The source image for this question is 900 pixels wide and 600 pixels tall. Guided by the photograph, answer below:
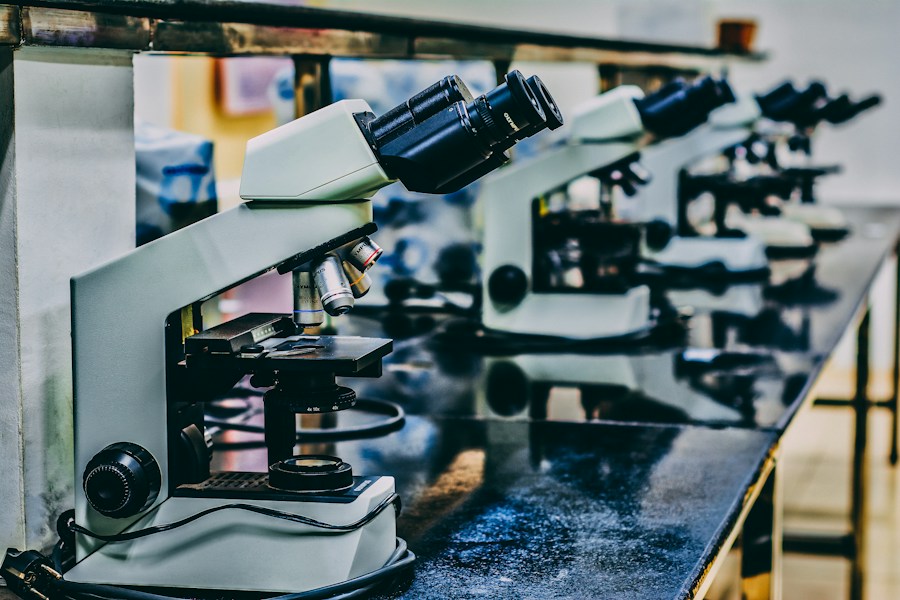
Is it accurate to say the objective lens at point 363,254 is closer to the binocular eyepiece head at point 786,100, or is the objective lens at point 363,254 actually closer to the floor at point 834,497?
the floor at point 834,497

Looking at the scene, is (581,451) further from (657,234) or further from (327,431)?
(657,234)

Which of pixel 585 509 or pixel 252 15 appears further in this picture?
pixel 252 15

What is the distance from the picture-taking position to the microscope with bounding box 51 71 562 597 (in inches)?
36.0

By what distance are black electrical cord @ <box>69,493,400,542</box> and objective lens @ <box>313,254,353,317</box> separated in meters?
0.17

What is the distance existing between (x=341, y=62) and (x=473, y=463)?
6.04 feet

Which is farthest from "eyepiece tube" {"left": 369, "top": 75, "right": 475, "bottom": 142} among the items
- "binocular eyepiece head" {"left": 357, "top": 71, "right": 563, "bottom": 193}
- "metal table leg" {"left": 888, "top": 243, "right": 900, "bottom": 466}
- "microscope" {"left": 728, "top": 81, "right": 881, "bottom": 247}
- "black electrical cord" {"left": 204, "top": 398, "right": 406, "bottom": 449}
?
"metal table leg" {"left": 888, "top": 243, "right": 900, "bottom": 466}

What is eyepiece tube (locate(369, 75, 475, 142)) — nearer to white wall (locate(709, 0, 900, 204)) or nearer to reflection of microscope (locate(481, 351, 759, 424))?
reflection of microscope (locate(481, 351, 759, 424))

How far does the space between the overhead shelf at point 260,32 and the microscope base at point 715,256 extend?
0.54m

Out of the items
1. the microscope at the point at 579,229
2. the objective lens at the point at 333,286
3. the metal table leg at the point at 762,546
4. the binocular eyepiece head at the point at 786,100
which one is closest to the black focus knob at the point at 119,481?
the objective lens at the point at 333,286

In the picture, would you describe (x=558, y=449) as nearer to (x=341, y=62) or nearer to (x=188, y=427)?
(x=188, y=427)

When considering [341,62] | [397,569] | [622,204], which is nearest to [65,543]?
[397,569]

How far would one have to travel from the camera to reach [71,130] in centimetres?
106

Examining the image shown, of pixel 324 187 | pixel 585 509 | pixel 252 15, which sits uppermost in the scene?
pixel 252 15

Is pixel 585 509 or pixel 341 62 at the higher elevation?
pixel 341 62
